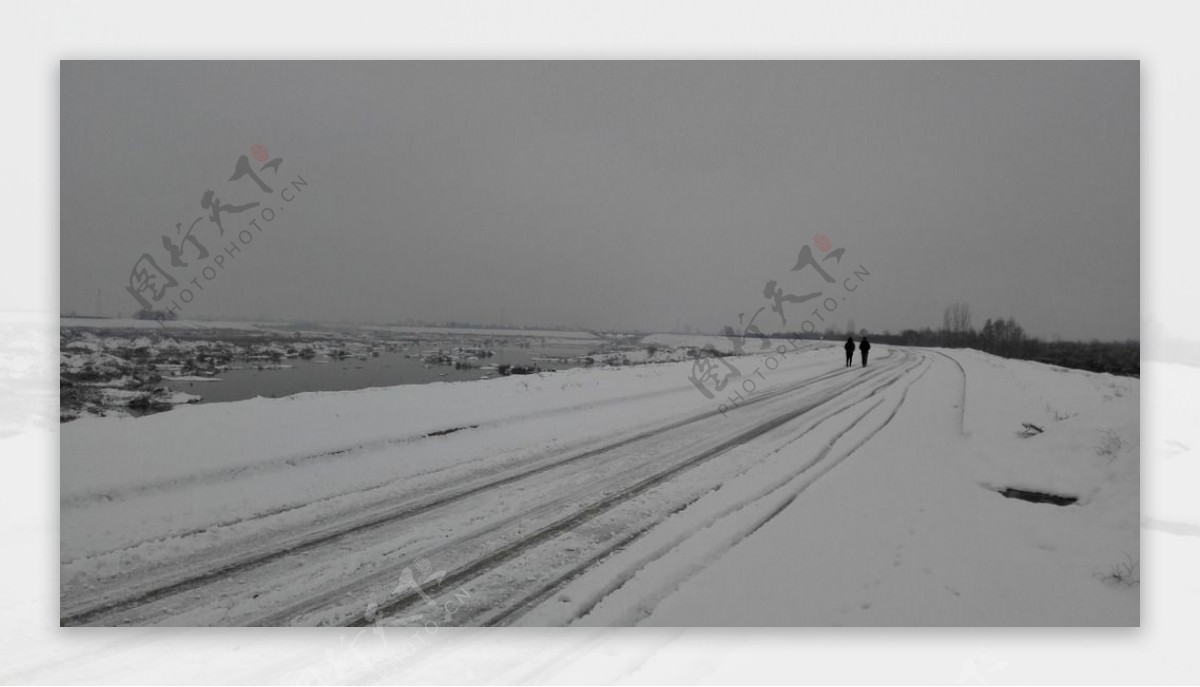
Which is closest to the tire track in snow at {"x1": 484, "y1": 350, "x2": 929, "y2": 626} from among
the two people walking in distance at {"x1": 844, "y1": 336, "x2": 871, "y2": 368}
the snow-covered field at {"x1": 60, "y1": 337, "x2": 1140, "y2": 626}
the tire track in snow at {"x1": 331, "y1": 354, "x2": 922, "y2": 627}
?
the snow-covered field at {"x1": 60, "y1": 337, "x2": 1140, "y2": 626}

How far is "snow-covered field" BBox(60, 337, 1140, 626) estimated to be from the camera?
149 inches

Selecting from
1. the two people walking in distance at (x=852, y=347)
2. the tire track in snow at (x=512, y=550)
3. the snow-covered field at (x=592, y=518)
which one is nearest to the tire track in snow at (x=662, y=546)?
the snow-covered field at (x=592, y=518)

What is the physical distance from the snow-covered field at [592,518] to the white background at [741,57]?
0.23 m

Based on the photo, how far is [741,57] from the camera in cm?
516

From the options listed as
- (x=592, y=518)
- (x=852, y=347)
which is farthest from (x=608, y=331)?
(x=852, y=347)

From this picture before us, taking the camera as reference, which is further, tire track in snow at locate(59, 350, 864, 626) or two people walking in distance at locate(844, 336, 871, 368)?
two people walking in distance at locate(844, 336, 871, 368)

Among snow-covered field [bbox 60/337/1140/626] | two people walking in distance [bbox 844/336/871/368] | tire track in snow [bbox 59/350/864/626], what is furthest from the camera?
two people walking in distance [bbox 844/336/871/368]

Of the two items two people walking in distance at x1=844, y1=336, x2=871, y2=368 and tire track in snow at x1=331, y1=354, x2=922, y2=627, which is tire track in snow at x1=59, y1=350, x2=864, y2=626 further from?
two people walking in distance at x1=844, y1=336, x2=871, y2=368

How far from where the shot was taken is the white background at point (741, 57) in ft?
13.7

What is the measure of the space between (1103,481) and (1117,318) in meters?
1.42

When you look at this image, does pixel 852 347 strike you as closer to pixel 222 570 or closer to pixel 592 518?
pixel 592 518

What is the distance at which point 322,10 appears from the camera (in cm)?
509

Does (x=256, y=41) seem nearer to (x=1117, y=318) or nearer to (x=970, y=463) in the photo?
(x=970, y=463)

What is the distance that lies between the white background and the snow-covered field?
23 centimetres
